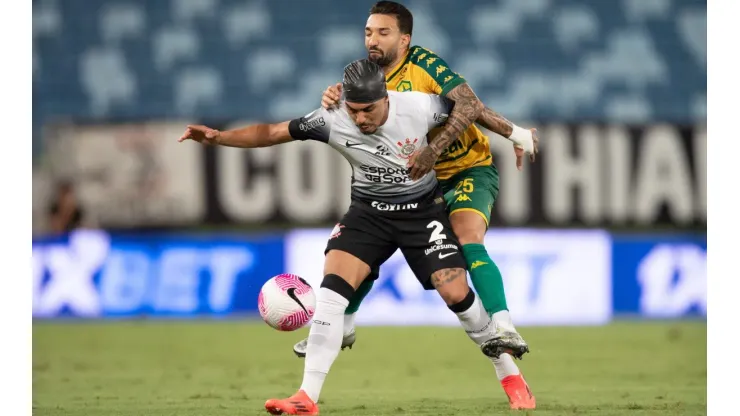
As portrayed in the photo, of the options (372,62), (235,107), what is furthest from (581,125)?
(372,62)

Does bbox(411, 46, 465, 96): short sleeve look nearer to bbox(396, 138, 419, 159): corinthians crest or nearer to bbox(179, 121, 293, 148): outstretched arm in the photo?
bbox(396, 138, 419, 159): corinthians crest

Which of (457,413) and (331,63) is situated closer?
(457,413)

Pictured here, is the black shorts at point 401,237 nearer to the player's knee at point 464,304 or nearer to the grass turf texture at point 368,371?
the player's knee at point 464,304

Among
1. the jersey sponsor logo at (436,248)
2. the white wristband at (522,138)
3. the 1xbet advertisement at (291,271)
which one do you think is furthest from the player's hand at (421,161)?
the 1xbet advertisement at (291,271)

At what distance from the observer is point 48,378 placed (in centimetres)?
841

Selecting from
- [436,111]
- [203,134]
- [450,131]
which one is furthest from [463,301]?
[203,134]

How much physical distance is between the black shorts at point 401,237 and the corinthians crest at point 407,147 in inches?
10.0

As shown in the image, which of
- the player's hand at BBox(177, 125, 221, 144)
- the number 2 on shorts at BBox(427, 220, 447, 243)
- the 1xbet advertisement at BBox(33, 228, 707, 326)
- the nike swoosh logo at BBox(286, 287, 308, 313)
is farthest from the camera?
the 1xbet advertisement at BBox(33, 228, 707, 326)

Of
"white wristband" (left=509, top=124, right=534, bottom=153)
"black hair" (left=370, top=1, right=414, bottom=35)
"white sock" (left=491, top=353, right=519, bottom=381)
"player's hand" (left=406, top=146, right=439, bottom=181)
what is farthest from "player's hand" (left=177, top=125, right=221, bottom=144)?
"white sock" (left=491, top=353, right=519, bottom=381)

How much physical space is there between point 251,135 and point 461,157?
1.26m

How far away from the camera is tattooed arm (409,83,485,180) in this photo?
601 cm

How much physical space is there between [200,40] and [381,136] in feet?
36.9

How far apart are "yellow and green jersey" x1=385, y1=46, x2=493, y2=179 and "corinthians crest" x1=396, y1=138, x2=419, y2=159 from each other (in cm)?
30
